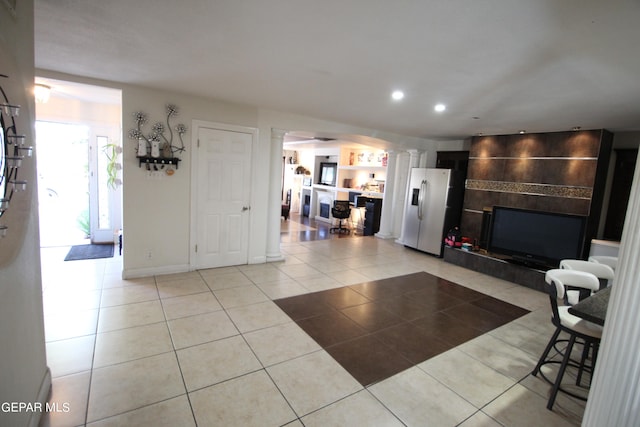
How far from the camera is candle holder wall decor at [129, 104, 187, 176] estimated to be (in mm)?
3791

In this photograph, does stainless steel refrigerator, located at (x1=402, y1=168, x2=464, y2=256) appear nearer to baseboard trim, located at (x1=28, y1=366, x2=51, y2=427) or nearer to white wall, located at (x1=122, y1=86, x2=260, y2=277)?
white wall, located at (x1=122, y1=86, x2=260, y2=277)

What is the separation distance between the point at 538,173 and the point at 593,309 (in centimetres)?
378

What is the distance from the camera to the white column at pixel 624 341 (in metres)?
1.17

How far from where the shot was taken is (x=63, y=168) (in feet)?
18.6

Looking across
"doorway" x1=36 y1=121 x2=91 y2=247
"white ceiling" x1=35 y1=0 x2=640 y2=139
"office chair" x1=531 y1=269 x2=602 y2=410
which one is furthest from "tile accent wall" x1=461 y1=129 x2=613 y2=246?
"doorway" x1=36 y1=121 x2=91 y2=247

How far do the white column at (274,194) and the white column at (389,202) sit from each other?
3413 millimetres

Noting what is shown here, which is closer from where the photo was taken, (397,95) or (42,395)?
(42,395)

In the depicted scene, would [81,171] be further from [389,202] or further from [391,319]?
[389,202]

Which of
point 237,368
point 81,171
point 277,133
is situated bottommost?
point 237,368

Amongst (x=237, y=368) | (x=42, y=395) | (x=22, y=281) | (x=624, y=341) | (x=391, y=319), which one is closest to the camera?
(x=624, y=341)

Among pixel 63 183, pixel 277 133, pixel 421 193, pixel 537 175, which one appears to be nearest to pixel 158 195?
pixel 277 133

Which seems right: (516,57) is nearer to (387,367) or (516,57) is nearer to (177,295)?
(387,367)

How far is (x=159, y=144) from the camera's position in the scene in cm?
394

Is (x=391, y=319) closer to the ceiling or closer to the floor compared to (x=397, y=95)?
closer to the floor
